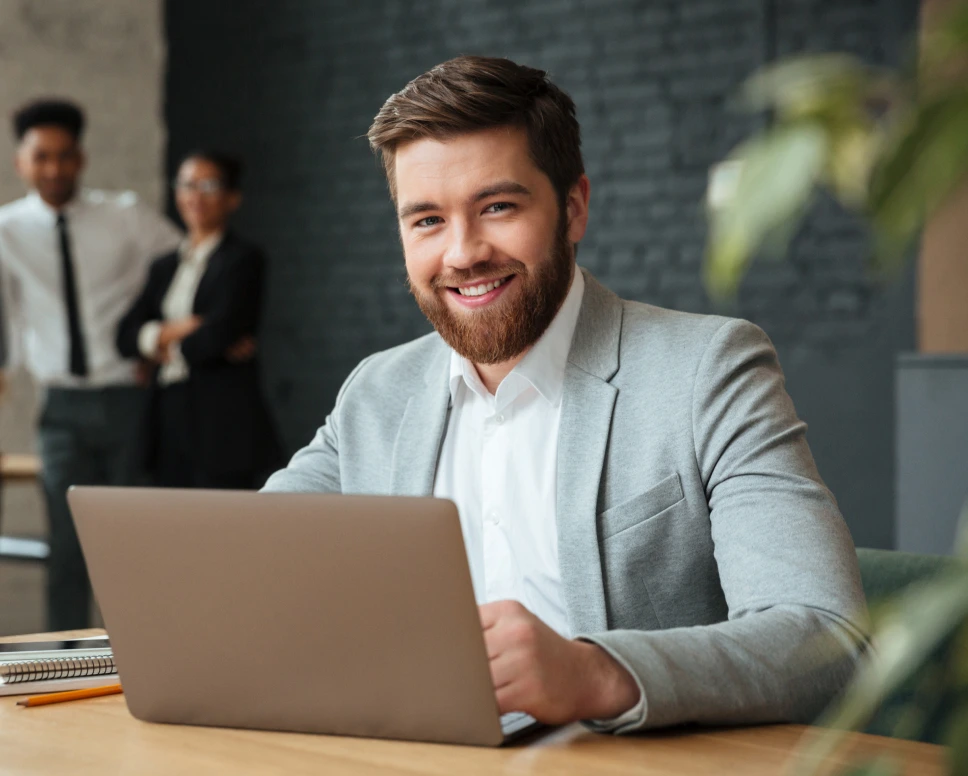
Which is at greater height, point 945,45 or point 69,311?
point 945,45

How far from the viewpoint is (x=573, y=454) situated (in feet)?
4.65

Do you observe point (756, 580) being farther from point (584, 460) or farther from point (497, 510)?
point (497, 510)

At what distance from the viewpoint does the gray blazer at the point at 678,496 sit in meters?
1.05

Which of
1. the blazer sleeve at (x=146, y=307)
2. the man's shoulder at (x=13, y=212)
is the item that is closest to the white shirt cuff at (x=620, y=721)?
the blazer sleeve at (x=146, y=307)

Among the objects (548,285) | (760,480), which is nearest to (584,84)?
(548,285)

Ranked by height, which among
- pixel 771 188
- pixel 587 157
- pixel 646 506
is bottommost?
pixel 646 506

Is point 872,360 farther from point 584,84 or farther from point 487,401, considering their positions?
point 487,401

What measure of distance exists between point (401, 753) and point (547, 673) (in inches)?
4.9

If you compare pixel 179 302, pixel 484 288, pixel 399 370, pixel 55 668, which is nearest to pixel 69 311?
pixel 179 302

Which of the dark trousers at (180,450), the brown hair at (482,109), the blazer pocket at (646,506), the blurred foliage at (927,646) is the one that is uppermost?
the brown hair at (482,109)

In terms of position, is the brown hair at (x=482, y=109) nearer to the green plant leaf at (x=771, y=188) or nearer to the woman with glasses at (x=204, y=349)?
the green plant leaf at (x=771, y=188)

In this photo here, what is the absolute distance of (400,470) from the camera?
1.57m

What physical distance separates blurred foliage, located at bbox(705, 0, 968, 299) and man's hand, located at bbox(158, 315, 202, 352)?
399 centimetres

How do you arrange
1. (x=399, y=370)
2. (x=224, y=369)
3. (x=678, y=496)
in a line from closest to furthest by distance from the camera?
(x=678, y=496) → (x=399, y=370) → (x=224, y=369)
